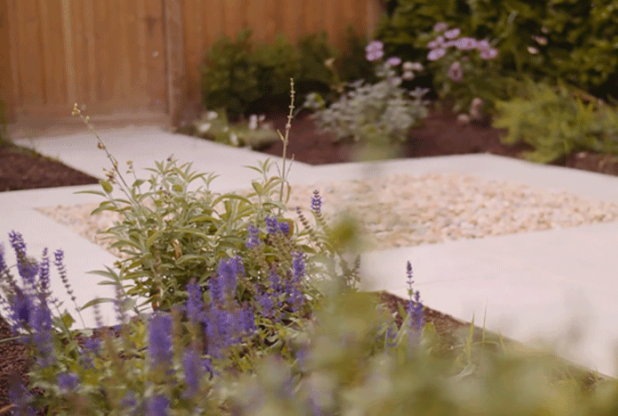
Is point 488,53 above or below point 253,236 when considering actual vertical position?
above

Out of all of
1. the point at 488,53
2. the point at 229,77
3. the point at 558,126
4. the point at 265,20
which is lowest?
the point at 558,126

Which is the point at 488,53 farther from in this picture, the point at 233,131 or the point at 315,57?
the point at 233,131

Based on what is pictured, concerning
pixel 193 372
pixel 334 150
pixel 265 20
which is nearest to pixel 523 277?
pixel 193 372

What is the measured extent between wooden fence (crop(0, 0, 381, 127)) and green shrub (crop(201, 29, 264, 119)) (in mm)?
277

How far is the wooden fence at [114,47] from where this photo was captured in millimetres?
7230

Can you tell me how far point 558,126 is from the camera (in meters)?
5.89

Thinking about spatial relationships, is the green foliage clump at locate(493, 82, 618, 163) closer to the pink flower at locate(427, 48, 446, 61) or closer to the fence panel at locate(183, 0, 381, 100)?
the pink flower at locate(427, 48, 446, 61)

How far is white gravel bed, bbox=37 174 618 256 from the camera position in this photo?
3.96m

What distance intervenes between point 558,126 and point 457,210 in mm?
1921

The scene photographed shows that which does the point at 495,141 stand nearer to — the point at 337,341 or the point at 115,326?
the point at 115,326

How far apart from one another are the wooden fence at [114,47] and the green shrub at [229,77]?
277 millimetres

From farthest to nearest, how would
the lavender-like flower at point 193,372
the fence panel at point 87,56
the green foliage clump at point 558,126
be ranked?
the fence panel at point 87,56, the green foliage clump at point 558,126, the lavender-like flower at point 193,372

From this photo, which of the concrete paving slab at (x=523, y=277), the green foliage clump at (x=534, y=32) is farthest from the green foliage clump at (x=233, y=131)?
the concrete paving slab at (x=523, y=277)

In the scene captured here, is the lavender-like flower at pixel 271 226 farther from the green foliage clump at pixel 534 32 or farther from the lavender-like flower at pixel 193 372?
the green foliage clump at pixel 534 32
